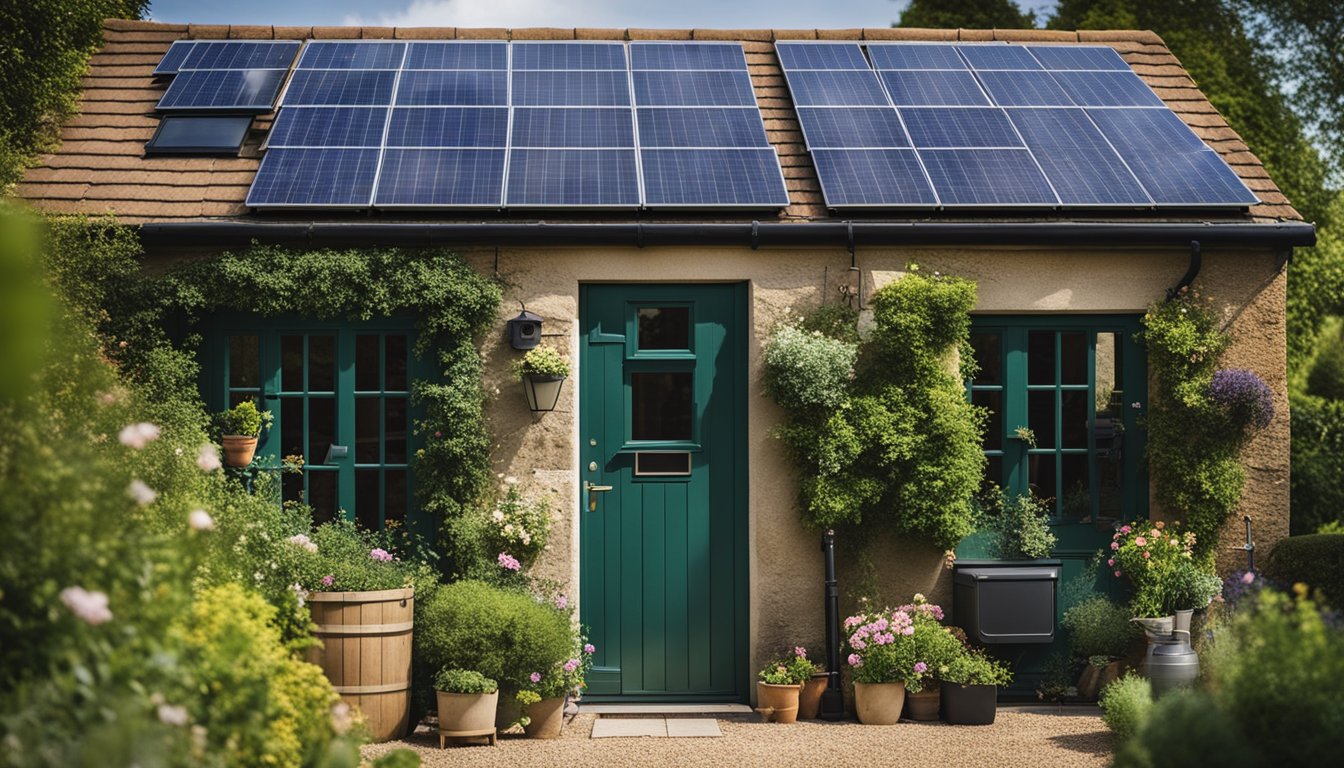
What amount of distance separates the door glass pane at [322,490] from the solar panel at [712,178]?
3.05 meters

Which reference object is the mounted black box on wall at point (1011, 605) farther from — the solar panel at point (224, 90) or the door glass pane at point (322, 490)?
the solar panel at point (224, 90)

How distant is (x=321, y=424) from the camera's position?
9.43 meters

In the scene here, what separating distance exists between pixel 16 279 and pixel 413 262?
6.26 m

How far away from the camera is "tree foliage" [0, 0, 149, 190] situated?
991cm

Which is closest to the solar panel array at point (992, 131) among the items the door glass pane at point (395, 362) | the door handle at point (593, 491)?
the door handle at point (593, 491)

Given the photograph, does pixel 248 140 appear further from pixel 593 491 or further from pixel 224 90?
pixel 593 491

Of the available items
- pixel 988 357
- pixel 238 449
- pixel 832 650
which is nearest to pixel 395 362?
pixel 238 449

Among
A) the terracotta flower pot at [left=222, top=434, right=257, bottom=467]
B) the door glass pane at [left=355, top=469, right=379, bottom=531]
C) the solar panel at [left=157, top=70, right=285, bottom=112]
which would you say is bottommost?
the door glass pane at [left=355, top=469, right=379, bottom=531]

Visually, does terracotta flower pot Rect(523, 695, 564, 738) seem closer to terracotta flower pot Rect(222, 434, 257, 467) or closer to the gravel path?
the gravel path

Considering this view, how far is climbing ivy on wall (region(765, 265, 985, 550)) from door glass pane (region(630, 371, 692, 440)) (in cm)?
70

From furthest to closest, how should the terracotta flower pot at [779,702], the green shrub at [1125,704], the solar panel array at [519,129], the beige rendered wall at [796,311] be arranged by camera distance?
the solar panel array at [519,129] → the beige rendered wall at [796,311] → the terracotta flower pot at [779,702] → the green shrub at [1125,704]

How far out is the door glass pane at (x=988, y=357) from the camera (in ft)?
32.0

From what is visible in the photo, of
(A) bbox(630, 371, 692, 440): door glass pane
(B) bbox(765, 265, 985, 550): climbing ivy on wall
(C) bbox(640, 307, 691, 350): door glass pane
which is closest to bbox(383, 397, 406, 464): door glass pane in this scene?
(A) bbox(630, 371, 692, 440): door glass pane

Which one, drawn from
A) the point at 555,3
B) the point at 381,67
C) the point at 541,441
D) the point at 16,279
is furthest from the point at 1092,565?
the point at 555,3
